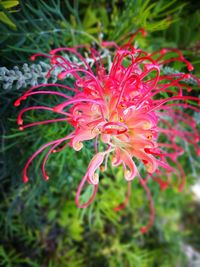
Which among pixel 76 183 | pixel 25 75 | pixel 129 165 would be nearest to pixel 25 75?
pixel 25 75

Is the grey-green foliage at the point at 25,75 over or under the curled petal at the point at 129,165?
over

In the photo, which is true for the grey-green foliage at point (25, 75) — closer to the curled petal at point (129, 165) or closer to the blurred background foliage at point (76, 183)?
the blurred background foliage at point (76, 183)

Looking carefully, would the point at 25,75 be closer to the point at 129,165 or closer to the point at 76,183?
the point at 129,165

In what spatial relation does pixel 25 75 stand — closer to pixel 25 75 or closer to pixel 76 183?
pixel 25 75

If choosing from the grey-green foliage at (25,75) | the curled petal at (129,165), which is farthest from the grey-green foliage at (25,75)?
the curled petal at (129,165)

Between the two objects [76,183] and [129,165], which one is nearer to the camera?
[129,165]

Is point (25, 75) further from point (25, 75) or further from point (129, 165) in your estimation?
point (129, 165)

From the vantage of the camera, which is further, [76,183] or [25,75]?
[76,183]

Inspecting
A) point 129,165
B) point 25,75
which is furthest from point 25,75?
point 129,165
